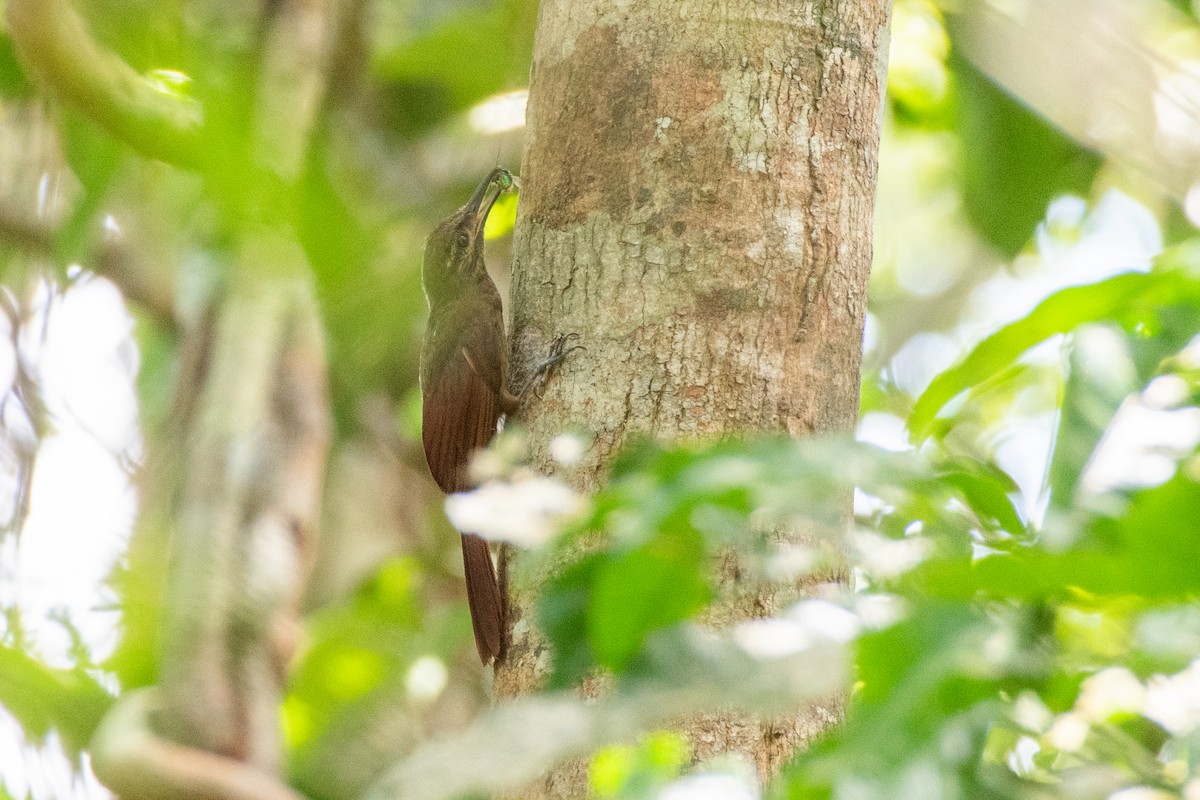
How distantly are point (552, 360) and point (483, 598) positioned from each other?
31.6 inches

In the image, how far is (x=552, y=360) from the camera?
2258 mm

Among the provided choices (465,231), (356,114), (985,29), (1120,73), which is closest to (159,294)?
(356,114)

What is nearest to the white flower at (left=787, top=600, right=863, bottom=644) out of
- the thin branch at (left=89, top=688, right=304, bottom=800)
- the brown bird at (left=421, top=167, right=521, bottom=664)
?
the brown bird at (left=421, top=167, right=521, bottom=664)

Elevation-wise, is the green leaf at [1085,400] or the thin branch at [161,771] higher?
the green leaf at [1085,400]

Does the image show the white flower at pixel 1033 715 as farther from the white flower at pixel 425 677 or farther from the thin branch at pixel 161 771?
the white flower at pixel 425 677

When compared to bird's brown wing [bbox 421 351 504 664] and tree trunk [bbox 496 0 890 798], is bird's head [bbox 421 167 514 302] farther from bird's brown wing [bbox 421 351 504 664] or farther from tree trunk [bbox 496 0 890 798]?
tree trunk [bbox 496 0 890 798]

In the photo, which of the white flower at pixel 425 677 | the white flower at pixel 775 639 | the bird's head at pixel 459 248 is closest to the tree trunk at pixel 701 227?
the white flower at pixel 775 639

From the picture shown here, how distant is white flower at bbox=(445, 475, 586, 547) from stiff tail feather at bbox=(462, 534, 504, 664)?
1264 millimetres

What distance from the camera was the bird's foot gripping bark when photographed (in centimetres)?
224

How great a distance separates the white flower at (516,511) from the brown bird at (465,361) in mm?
1656

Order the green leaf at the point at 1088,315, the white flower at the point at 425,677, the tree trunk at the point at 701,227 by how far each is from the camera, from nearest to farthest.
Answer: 1. the green leaf at the point at 1088,315
2. the tree trunk at the point at 701,227
3. the white flower at the point at 425,677

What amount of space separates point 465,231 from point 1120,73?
2.11 meters

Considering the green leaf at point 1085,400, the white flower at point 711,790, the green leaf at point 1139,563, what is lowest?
the white flower at point 711,790

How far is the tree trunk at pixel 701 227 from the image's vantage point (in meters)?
A: 2.14
